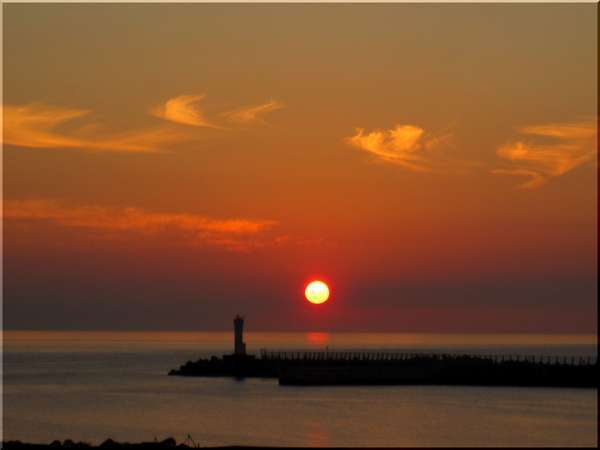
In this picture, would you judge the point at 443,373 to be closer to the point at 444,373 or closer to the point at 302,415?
the point at 444,373


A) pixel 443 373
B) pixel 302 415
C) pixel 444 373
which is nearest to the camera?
pixel 302 415

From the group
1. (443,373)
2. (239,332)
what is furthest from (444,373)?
(239,332)

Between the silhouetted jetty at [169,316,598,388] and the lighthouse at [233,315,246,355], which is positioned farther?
the lighthouse at [233,315,246,355]

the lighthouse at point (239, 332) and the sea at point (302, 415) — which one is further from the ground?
the lighthouse at point (239, 332)

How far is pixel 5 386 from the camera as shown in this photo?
115812mm

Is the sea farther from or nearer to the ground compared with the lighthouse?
nearer to the ground

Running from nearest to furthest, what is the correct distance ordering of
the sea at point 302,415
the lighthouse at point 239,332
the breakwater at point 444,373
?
→ the sea at point 302,415
the breakwater at point 444,373
the lighthouse at point 239,332

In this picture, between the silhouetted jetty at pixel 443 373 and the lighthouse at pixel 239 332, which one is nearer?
the silhouetted jetty at pixel 443 373

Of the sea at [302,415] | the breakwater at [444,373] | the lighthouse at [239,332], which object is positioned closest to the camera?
the sea at [302,415]

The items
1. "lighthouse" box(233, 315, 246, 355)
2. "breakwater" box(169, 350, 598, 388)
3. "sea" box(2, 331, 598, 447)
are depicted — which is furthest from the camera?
"lighthouse" box(233, 315, 246, 355)

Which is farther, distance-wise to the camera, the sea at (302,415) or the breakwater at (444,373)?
the breakwater at (444,373)

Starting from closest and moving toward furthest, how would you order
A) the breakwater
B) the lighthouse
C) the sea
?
the sea → the breakwater → the lighthouse

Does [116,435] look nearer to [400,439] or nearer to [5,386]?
[400,439]

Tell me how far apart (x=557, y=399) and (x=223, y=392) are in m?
28.5
